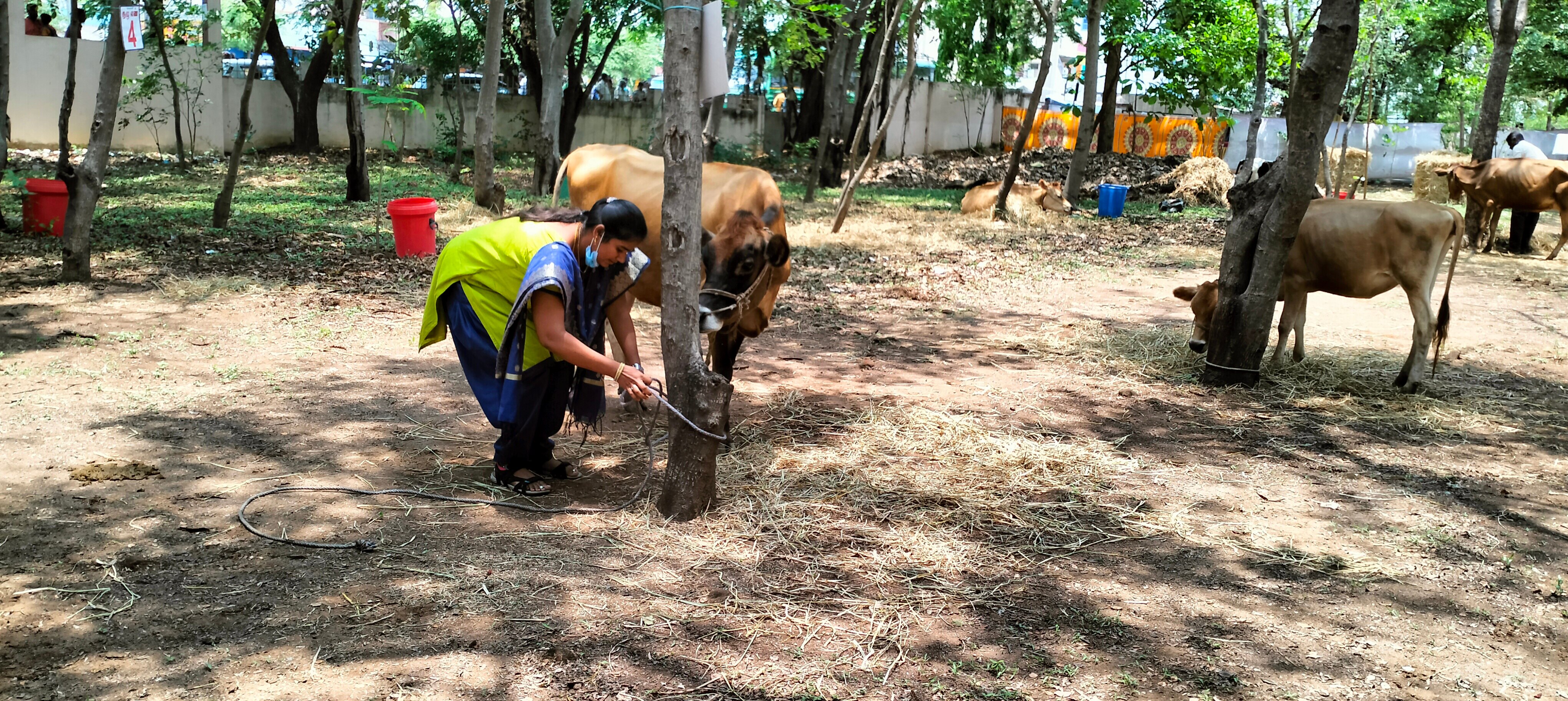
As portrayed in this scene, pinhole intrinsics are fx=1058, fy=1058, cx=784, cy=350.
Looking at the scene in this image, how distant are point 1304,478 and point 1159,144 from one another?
27.8m

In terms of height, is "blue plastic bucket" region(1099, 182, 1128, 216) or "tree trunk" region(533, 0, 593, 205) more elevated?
"tree trunk" region(533, 0, 593, 205)

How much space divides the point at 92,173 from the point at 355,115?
16.8ft

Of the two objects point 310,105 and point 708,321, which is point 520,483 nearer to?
point 708,321

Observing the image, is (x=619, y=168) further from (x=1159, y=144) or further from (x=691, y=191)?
(x=1159, y=144)

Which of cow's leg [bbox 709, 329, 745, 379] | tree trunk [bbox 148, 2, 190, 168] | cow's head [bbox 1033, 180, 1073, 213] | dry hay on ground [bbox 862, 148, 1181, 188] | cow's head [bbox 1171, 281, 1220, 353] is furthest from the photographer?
dry hay on ground [bbox 862, 148, 1181, 188]

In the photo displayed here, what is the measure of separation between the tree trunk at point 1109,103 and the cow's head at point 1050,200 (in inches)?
391

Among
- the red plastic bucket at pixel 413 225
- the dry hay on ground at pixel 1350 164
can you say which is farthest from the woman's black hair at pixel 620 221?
the dry hay on ground at pixel 1350 164

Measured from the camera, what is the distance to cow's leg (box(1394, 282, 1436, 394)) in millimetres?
6980

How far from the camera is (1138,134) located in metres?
30.7

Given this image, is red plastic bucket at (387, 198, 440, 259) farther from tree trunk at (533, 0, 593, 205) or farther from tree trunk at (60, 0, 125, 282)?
tree trunk at (533, 0, 593, 205)

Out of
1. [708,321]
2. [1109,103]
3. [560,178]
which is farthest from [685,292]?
[1109,103]

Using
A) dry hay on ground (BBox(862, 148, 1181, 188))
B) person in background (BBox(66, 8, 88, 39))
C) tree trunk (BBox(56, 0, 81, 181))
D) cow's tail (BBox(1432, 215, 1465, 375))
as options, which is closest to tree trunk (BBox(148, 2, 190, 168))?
person in background (BBox(66, 8, 88, 39))

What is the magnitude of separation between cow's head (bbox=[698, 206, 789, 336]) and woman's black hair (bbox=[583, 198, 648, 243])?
79 cm

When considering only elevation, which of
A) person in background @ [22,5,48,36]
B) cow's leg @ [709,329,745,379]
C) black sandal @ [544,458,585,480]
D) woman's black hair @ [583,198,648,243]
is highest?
person in background @ [22,5,48,36]
